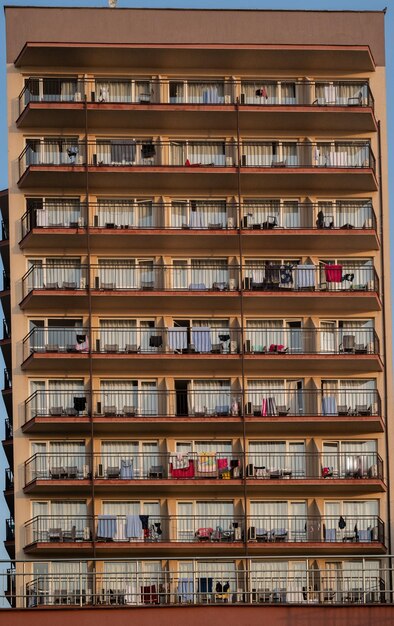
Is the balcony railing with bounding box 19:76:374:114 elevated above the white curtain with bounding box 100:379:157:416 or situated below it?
above

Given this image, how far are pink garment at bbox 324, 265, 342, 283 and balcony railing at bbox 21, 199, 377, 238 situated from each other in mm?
1758

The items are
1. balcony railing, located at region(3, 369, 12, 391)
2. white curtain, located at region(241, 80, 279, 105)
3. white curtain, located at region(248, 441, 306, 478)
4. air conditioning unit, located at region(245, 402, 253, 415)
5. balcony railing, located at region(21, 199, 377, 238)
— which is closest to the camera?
white curtain, located at region(248, 441, 306, 478)

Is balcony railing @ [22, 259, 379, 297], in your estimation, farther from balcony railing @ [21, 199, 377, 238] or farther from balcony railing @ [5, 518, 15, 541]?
balcony railing @ [5, 518, 15, 541]

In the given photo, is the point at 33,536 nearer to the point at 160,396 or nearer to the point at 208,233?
the point at 160,396

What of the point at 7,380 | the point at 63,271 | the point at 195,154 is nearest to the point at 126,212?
the point at 63,271

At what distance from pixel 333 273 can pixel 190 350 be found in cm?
748

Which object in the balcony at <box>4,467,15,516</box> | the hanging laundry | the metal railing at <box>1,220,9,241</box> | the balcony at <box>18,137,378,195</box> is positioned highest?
the balcony at <box>18,137,378,195</box>

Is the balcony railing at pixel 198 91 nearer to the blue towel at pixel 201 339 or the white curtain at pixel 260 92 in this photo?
the white curtain at pixel 260 92

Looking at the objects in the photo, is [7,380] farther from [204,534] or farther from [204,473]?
[204,534]

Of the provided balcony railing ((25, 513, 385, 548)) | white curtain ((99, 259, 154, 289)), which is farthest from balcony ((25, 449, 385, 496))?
white curtain ((99, 259, 154, 289))

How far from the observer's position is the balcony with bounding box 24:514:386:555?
287 feet

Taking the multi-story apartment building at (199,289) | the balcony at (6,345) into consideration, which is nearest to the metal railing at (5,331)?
the balcony at (6,345)

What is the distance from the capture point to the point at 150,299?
3573 inches

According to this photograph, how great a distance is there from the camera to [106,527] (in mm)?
88125
